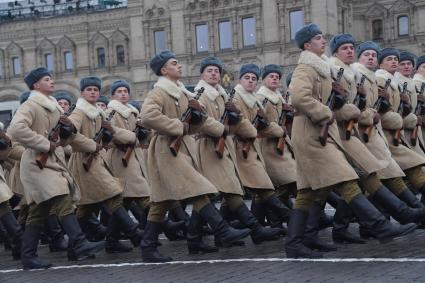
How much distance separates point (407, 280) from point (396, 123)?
333cm

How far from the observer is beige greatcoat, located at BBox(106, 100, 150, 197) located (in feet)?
35.5

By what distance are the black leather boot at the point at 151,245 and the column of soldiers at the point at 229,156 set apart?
0.05 ft

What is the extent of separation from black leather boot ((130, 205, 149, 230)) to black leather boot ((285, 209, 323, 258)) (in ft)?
9.77

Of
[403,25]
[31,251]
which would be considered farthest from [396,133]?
[403,25]

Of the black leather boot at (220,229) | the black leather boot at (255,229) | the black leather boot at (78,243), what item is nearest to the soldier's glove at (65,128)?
the black leather boot at (78,243)

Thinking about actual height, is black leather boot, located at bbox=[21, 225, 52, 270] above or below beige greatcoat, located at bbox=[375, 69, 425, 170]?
below

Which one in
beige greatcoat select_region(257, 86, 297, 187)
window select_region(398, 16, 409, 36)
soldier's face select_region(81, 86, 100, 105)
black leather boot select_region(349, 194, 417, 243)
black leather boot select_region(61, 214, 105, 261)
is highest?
window select_region(398, 16, 409, 36)

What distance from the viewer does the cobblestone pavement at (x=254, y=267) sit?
7.37 m

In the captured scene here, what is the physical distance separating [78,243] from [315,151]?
2.59 m

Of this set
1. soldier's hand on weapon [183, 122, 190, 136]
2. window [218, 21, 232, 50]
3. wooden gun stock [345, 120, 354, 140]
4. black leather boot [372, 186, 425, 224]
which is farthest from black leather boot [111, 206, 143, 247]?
window [218, 21, 232, 50]

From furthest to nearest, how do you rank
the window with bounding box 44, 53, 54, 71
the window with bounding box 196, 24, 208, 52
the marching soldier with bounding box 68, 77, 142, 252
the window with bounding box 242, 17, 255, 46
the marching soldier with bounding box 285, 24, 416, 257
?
the window with bounding box 44, 53, 54, 71, the window with bounding box 196, 24, 208, 52, the window with bounding box 242, 17, 255, 46, the marching soldier with bounding box 68, 77, 142, 252, the marching soldier with bounding box 285, 24, 416, 257

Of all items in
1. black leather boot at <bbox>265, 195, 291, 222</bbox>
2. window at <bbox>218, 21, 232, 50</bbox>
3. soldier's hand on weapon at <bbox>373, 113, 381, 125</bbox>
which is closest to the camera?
soldier's hand on weapon at <bbox>373, 113, 381, 125</bbox>

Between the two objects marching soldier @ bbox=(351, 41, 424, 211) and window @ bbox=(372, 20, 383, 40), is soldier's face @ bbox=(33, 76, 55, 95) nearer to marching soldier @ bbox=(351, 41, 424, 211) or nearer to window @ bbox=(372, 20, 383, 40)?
marching soldier @ bbox=(351, 41, 424, 211)

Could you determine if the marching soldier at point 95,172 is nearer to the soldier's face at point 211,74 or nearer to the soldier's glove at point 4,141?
the soldier's glove at point 4,141
